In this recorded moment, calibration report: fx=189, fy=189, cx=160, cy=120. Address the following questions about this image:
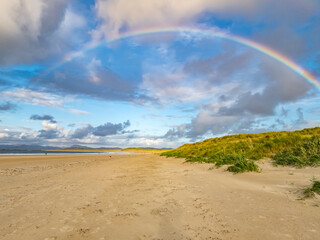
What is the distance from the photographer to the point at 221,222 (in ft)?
13.6

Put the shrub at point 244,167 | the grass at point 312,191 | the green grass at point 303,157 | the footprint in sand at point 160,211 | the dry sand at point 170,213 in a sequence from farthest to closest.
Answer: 1. the shrub at point 244,167
2. the green grass at point 303,157
3. the grass at point 312,191
4. the footprint in sand at point 160,211
5. the dry sand at point 170,213

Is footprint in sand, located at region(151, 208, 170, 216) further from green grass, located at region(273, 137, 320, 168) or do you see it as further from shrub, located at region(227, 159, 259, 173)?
green grass, located at region(273, 137, 320, 168)

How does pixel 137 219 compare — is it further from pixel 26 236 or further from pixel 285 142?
pixel 285 142

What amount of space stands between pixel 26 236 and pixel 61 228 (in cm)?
61

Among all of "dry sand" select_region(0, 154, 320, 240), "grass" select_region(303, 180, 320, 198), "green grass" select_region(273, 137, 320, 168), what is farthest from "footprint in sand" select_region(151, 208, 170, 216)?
"green grass" select_region(273, 137, 320, 168)

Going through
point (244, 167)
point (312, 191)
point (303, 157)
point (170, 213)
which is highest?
point (303, 157)

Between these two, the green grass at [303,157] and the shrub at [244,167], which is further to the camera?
the shrub at [244,167]

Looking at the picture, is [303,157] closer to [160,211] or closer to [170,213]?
[170,213]

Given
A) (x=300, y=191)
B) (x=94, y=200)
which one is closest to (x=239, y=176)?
(x=300, y=191)

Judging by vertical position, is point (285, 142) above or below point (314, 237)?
above

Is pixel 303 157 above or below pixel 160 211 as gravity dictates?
above

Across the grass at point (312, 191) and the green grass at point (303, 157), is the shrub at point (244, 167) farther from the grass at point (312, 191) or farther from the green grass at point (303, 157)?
the grass at point (312, 191)

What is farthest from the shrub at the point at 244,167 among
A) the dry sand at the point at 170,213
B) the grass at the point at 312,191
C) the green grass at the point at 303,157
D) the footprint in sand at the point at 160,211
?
the footprint in sand at the point at 160,211

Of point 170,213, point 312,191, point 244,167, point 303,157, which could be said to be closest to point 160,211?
point 170,213
